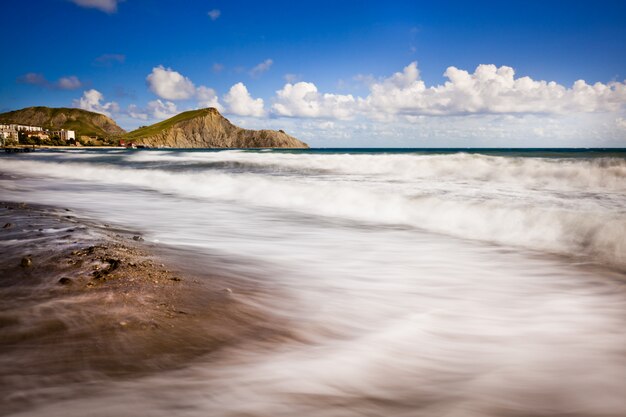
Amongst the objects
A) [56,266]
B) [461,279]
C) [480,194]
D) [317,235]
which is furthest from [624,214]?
[56,266]

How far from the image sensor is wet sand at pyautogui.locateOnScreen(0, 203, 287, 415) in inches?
76.5

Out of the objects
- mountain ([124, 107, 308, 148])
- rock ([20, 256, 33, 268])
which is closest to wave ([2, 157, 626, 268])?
rock ([20, 256, 33, 268])

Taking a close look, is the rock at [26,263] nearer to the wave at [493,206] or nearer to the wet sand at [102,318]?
the wet sand at [102,318]

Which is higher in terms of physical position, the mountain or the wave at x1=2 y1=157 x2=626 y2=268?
the mountain

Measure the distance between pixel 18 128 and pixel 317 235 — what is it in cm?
18371

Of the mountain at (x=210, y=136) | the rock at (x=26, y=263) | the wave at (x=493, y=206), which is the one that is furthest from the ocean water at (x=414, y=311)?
the mountain at (x=210, y=136)

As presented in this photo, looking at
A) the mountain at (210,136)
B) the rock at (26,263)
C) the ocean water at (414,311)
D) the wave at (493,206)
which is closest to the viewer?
the ocean water at (414,311)

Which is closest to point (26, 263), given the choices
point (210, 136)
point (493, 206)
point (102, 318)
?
point (102, 318)

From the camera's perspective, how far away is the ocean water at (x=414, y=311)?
1.94 metres

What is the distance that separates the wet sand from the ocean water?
Answer: 0.50 ft

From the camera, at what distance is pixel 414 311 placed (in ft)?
11.3

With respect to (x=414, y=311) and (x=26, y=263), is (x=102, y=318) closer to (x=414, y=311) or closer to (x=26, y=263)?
(x=26, y=263)

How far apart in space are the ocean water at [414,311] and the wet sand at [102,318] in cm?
15

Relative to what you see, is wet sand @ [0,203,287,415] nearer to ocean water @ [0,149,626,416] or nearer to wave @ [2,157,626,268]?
ocean water @ [0,149,626,416]
